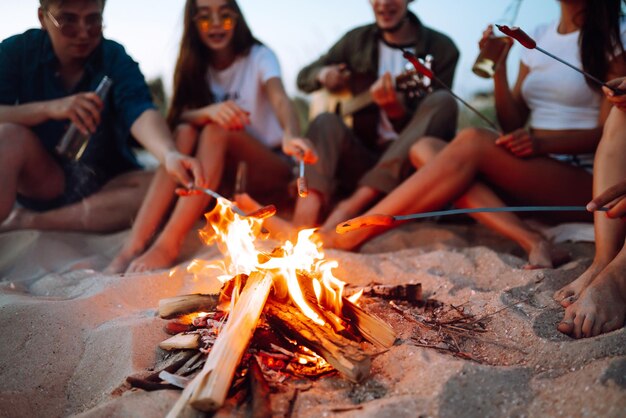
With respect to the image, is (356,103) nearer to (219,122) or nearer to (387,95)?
(387,95)

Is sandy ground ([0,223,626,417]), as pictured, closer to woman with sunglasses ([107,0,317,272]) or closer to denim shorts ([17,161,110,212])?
woman with sunglasses ([107,0,317,272])

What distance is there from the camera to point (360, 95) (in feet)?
13.7

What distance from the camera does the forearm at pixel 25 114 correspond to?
342cm

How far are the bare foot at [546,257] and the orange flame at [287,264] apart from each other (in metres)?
1.09

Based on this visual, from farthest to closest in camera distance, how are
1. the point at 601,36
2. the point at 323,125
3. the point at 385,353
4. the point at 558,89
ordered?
the point at 323,125 → the point at 558,89 → the point at 601,36 → the point at 385,353

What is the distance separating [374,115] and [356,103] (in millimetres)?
160

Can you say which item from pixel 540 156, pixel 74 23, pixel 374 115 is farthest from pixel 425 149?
pixel 74 23

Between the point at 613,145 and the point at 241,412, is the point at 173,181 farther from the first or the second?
the point at 613,145

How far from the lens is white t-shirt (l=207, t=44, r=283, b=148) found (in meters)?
4.03

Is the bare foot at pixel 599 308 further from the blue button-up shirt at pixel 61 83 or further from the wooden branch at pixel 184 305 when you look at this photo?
the blue button-up shirt at pixel 61 83

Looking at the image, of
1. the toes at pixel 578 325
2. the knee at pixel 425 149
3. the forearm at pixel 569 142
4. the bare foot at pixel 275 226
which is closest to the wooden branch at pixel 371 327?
the toes at pixel 578 325

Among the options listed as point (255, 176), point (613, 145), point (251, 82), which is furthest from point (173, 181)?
point (613, 145)

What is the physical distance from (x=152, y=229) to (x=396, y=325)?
1821mm

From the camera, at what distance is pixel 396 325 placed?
222cm
